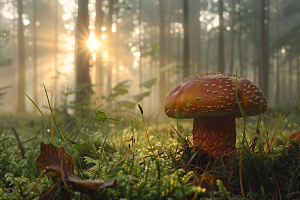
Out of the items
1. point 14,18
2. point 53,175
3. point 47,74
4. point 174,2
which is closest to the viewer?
point 53,175

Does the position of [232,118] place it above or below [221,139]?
above

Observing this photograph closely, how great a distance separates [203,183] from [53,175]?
0.63 meters

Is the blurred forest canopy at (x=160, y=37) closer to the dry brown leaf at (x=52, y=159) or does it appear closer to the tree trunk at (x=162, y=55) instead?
the tree trunk at (x=162, y=55)

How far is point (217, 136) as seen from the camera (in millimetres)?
1476

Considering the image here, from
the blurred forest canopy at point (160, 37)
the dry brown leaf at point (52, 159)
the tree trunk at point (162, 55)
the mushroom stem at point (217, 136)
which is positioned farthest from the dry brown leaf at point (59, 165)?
the tree trunk at point (162, 55)

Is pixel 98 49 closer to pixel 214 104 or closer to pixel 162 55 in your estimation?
pixel 162 55

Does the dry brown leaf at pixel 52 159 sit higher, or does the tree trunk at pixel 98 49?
the tree trunk at pixel 98 49

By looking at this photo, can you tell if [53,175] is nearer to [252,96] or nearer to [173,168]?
[173,168]

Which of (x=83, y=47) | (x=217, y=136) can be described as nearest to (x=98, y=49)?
(x=83, y=47)

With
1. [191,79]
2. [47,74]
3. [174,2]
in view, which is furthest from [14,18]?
[191,79]

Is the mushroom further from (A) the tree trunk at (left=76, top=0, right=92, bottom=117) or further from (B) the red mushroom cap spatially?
(A) the tree trunk at (left=76, top=0, right=92, bottom=117)

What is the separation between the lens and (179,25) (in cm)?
2448

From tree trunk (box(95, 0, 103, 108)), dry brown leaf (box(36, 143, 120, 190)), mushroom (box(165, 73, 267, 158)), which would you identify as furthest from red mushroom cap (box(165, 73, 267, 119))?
tree trunk (box(95, 0, 103, 108))

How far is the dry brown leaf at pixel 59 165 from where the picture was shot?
66cm
